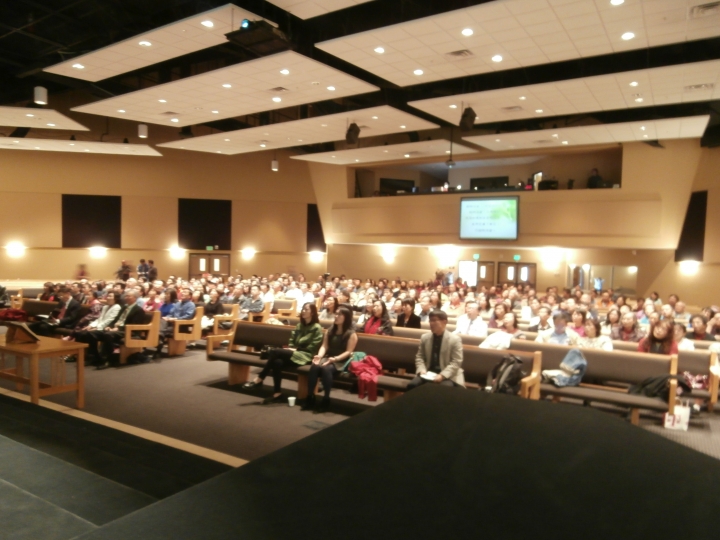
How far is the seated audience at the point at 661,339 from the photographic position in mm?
5859

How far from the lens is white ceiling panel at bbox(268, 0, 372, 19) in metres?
6.21

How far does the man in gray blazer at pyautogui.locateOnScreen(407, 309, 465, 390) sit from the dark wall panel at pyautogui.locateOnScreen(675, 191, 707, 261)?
1163 centimetres

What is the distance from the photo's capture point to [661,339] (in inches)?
232

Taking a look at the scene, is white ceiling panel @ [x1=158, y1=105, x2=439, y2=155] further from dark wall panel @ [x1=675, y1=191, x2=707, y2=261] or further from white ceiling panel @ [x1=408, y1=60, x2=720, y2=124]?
dark wall panel @ [x1=675, y1=191, x2=707, y2=261]

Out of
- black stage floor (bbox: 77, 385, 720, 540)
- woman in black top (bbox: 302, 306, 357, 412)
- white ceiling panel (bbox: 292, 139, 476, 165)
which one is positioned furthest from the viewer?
white ceiling panel (bbox: 292, 139, 476, 165)

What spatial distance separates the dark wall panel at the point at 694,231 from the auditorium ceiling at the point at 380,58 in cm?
198

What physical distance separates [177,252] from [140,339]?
40.1 ft

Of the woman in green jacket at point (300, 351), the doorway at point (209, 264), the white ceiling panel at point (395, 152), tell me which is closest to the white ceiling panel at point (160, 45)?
the woman in green jacket at point (300, 351)

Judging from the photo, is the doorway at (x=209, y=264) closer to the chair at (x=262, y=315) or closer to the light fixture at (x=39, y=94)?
the chair at (x=262, y=315)

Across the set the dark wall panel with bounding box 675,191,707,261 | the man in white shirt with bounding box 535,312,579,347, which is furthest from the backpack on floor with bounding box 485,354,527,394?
the dark wall panel with bounding box 675,191,707,261

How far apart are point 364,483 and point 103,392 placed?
5.31 m

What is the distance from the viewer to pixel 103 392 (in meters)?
6.11

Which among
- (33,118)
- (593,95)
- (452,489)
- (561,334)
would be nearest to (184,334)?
(561,334)

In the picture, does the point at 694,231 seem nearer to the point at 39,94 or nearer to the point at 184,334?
the point at 184,334
